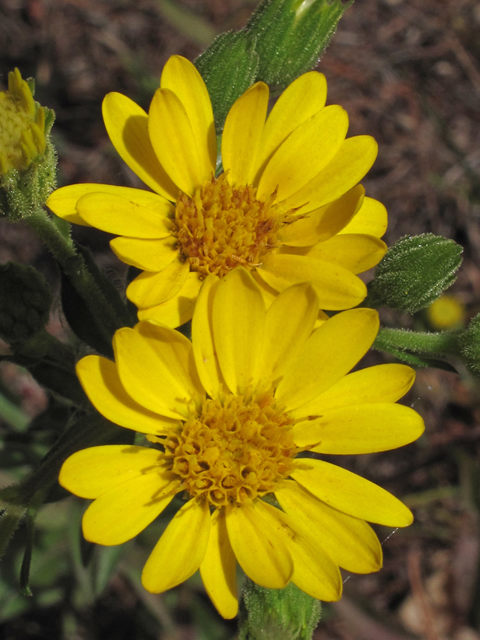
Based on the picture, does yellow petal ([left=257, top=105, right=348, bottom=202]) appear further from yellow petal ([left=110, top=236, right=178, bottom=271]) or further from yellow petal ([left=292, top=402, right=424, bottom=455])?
yellow petal ([left=292, top=402, right=424, bottom=455])

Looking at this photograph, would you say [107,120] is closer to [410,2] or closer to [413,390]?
[413,390]

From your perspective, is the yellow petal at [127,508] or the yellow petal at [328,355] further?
the yellow petal at [328,355]

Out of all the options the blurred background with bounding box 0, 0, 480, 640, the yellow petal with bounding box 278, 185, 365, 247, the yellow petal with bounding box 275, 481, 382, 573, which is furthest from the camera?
the blurred background with bounding box 0, 0, 480, 640

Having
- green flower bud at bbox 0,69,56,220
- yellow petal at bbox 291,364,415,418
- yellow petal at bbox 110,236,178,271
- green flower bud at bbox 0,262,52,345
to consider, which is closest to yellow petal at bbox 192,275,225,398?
yellow petal at bbox 110,236,178,271

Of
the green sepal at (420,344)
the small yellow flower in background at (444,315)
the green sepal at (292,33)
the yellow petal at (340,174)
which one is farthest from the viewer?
the small yellow flower in background at (444,315)

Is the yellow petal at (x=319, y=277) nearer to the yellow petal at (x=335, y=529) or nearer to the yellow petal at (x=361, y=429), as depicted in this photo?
the yellow petal at (x=361, y=429)

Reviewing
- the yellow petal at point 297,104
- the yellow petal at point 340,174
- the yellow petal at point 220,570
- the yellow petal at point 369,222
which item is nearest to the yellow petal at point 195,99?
the yellow petal at point 297,104
